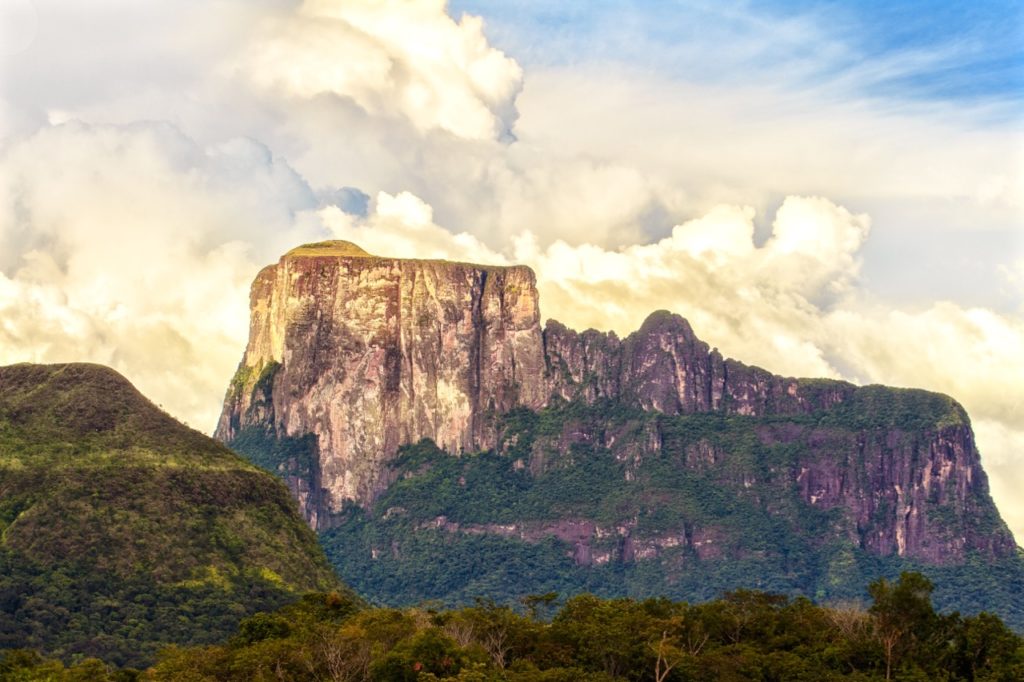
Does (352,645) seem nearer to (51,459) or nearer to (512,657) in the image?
(512,657)

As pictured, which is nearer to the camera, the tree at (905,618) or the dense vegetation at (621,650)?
the dense vegetation at (621,650)

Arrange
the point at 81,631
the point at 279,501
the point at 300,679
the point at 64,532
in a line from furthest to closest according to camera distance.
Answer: the point at 279,501 → the point at 64,532 → the point at 81,631 → the point at 300,679

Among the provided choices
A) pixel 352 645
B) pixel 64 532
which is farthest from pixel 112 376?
pixel 352 645

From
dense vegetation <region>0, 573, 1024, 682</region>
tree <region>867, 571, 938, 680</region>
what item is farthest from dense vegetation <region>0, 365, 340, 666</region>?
tree <region>867, 571, 938, 680</region>

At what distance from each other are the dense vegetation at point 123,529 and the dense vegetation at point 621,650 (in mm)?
21953

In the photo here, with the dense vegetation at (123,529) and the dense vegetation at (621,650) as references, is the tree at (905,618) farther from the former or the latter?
the dense vegetation at (123,529)

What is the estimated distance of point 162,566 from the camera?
445 feet

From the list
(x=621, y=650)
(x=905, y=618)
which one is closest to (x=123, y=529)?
(x=621, y=650)

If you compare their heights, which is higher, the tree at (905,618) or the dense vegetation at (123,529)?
the dense vegetation at (123,529)

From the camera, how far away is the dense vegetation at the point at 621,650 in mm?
93500

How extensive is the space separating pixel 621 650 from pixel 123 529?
5224cm

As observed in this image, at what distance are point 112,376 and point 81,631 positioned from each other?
3608 centimetres

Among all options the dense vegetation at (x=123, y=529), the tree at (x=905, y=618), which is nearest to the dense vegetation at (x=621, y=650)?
the tree at (x=905, y=618)

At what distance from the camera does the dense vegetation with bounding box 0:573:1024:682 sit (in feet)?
307
